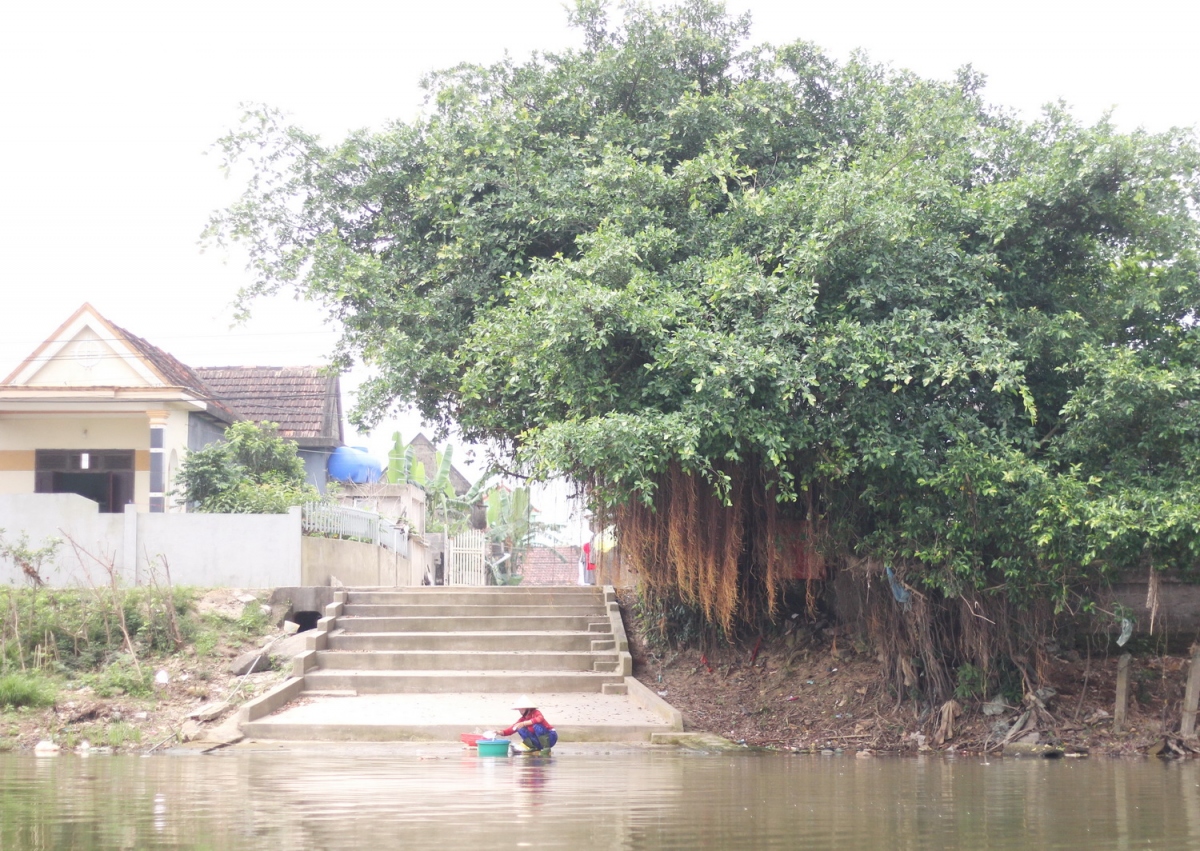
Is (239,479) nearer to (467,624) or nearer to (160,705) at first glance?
(467,624)

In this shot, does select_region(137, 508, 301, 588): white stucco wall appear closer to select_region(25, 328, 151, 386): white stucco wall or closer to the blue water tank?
select_region(25, 328, 151, 386): white stucco wall

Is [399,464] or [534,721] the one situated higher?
[399,464]

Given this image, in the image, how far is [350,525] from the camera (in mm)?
19000

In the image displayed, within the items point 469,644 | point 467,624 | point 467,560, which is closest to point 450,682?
point 469,644

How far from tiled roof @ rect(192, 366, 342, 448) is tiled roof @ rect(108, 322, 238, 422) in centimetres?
150

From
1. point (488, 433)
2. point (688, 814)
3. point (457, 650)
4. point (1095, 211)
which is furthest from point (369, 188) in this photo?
point (688, 814)

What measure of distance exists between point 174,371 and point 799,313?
15719 mm

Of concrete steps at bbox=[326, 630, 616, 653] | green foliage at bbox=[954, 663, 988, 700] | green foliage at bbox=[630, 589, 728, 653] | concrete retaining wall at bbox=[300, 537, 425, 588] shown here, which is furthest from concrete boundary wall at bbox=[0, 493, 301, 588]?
green foliage at bbox=[954, 663, 988, 700]

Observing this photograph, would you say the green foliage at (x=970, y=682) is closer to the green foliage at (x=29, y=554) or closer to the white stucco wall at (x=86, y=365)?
the green foliage at (x=29, y=554)

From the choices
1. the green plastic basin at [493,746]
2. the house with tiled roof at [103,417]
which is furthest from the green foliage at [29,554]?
the green plastic basin at [493,746]

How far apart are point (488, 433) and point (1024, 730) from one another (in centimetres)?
676

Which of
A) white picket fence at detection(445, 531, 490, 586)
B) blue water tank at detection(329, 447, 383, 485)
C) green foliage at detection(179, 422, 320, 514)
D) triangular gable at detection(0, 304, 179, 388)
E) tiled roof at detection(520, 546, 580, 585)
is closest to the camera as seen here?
green foliage at detection(179, 422, 320, 514)

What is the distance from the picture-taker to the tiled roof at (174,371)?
19709mm

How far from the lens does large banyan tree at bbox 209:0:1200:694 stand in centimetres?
959
